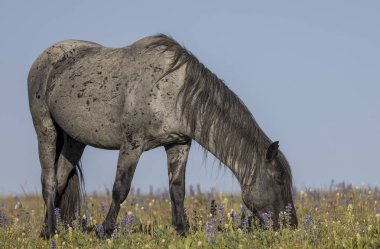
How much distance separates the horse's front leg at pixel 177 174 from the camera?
10.9 meters

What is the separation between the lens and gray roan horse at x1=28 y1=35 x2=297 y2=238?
10.3 m

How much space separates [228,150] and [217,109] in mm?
617

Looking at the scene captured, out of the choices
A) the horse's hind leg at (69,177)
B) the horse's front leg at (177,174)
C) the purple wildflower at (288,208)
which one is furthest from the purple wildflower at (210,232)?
the horse's hind leg at (69,177)

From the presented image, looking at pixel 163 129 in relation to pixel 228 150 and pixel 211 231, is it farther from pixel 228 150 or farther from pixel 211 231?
pixel 211 231

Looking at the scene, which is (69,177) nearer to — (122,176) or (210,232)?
(122,176)

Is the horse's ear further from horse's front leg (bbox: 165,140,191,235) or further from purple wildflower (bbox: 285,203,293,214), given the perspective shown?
horse's front leg (bbox: 165,140,191,235)

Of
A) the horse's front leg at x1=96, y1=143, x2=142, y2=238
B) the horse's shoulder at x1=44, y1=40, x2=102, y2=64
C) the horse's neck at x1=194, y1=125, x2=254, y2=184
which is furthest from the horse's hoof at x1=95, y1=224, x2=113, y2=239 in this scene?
the horse's shoulder at x1=44, y1=40, x2=102, y2=64

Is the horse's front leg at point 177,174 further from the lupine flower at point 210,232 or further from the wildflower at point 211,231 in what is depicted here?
the lupine flower at point 210,232

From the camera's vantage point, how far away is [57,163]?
12.5 m

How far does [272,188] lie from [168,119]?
179cm

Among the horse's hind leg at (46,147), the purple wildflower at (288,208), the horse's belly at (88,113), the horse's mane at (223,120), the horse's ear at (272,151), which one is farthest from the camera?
the horse's hind leg at (46,147)

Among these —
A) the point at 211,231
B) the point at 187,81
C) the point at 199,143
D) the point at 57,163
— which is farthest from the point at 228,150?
the point at 57,163

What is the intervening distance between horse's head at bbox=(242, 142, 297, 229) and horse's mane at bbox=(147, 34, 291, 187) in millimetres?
61

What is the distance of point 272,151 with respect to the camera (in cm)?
1009
